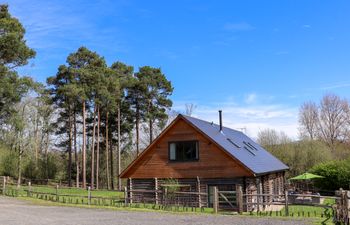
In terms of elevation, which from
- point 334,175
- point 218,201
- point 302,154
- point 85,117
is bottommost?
point 218,201

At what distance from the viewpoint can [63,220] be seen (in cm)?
1532

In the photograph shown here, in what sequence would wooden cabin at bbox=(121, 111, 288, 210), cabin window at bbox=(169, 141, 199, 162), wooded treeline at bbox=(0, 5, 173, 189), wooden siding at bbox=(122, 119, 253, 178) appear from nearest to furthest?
wooden cabin at bbox=(121, 111, 288, 210), wooden siding at bbox=(122, 119, 253, 178), cabin window at bbox=(169, 141, 199, 162), wooded treeline at bbox=(0, 5, 173, 189)

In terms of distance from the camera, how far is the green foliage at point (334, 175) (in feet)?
117

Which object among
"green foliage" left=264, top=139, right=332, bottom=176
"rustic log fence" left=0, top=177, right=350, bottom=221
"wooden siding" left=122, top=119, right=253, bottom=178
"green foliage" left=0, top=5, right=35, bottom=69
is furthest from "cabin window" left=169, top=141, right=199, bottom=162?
"green foliage" left=264, top=139, right=332, bottom=176

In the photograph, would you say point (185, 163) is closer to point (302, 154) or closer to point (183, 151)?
point (183, 151)

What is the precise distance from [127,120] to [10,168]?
1431 cm

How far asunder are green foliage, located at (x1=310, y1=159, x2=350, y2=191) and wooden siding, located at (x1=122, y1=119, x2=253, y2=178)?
1413cm

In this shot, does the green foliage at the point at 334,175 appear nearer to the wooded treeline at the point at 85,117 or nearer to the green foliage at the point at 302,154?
the green foliage at the point at 302,154

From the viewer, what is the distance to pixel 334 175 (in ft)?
118

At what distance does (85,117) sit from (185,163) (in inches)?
798

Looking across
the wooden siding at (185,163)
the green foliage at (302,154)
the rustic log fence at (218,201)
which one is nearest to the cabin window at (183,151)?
the wooden siding at (185,163)

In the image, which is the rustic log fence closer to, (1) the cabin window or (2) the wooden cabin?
(2) the wooden cabin

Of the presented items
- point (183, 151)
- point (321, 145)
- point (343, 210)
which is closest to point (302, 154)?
point (321, 145)

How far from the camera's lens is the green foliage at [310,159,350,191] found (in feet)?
117
